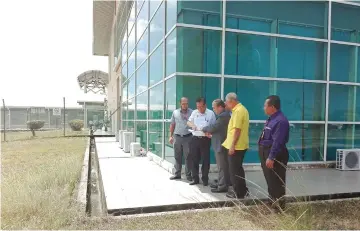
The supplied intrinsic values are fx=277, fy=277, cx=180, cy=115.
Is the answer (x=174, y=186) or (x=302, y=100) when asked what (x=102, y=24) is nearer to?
(x=302, y=100)

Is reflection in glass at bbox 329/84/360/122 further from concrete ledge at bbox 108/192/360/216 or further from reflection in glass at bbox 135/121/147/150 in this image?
reflection in glass at bbox 135/121/147/150

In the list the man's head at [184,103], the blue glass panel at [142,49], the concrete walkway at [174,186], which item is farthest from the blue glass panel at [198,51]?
the blue glass panel at [142,49]

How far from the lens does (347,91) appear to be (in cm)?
740

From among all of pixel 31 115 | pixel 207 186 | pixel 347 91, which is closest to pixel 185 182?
pixel 207 186

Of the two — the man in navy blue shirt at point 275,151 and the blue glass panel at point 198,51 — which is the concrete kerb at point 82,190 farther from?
the blue glass panel at point 198,51

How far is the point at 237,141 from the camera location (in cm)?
415

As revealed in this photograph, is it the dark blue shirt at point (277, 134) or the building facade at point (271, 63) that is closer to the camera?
the dark blue shirt at point (277, 134)

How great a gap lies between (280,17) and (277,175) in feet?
15.5

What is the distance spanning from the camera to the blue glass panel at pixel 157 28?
24.1 feet

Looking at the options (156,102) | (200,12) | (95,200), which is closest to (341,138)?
(200,12)

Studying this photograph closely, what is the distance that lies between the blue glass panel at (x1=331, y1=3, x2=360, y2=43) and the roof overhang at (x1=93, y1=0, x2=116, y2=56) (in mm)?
16754

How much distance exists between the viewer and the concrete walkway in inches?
166

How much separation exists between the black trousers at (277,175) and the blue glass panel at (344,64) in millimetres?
4556

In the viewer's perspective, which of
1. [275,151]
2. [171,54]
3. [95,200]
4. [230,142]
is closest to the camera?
[275,151]
